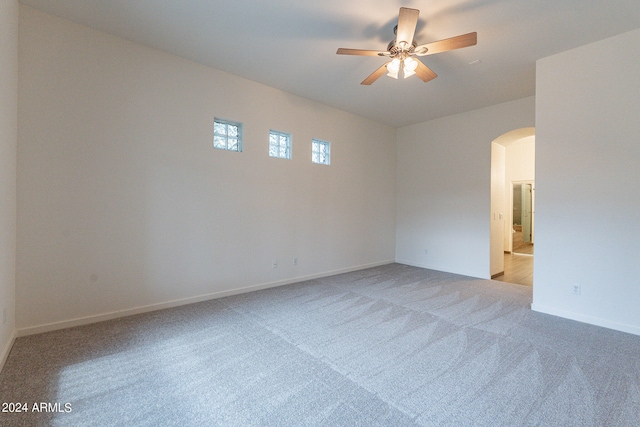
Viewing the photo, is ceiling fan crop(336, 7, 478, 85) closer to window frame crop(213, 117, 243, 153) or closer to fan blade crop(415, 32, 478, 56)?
fan blade crop(415, 32, 478, 56)

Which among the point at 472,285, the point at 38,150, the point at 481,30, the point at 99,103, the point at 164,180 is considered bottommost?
the point at 472,285

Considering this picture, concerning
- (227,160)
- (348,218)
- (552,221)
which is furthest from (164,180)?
(552,221)

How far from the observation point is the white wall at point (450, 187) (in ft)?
16.6

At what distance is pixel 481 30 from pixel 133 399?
449 centimetres

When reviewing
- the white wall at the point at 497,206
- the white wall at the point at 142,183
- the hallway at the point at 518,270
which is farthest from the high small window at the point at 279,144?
the hallway at the point at 518,270

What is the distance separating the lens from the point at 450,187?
18.4ft

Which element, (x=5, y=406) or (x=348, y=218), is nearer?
(x=5, y=406)

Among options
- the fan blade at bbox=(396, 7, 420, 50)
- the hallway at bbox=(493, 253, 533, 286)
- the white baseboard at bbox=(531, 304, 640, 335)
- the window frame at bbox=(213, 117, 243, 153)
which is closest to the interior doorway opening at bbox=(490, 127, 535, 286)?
the hallway at bbox=(493, 253, 533, 286)

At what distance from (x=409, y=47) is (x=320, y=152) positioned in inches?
106

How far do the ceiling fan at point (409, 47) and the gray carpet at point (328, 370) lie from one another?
9.14 feet

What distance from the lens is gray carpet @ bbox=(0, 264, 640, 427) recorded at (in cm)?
168

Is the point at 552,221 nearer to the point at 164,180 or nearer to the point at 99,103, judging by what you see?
the point at 164,180

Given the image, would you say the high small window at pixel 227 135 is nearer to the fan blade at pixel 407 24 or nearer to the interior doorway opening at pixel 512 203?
the fan blade at pixel 407 24

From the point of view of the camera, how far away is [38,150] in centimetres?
267
